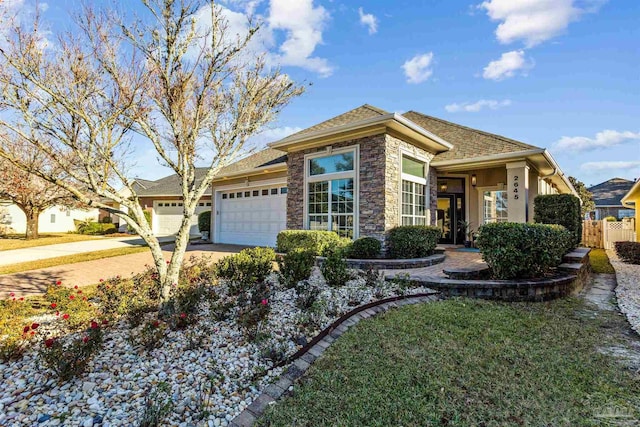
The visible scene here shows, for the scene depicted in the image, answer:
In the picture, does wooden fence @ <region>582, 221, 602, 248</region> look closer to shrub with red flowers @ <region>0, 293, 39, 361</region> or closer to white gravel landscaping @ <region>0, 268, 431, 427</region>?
white gravel landscaping @ <region>0, 268, 431, 427</region>

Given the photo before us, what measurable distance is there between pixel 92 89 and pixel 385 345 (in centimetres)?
477

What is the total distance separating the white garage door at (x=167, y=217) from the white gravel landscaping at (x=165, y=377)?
18.4m

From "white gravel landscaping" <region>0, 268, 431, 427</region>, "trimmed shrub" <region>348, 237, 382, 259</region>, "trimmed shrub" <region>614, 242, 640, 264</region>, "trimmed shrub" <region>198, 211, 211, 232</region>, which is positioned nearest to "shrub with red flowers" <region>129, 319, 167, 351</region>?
"white gravel landscaping" <region>0, 268, 431, 427</region>

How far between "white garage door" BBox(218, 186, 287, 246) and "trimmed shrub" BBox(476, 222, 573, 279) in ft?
27.2

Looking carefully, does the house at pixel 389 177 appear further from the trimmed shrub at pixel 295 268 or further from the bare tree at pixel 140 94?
→ the bare tree at pixel 140 94

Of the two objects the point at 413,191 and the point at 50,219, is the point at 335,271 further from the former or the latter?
the point at 50,219

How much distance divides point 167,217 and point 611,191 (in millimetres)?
42404

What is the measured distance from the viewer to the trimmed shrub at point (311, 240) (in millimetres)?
8648

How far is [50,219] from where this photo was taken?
→ 26.0 m

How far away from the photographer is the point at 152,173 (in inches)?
231

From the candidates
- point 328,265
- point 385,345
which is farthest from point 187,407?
point 328,265

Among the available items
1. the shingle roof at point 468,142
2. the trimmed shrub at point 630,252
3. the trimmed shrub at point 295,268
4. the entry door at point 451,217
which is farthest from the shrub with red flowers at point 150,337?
the trimmed shrub at point 630,252

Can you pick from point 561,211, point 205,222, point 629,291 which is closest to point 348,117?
point 561,211

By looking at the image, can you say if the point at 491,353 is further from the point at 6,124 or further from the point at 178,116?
the point at 6,124
